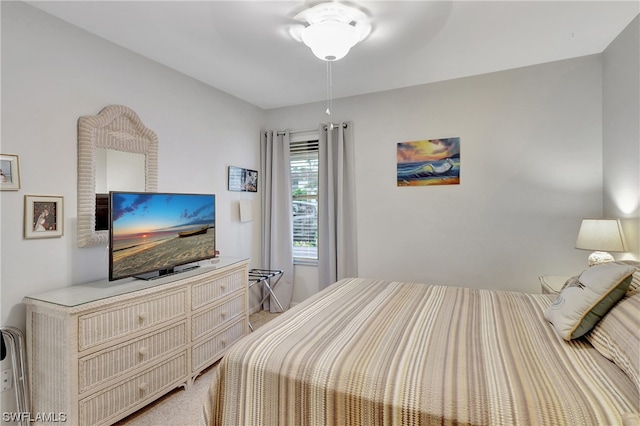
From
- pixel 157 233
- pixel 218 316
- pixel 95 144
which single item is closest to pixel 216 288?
pixel 218 316

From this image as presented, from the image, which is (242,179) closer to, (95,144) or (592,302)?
(95,144)

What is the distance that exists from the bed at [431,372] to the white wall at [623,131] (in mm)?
1244

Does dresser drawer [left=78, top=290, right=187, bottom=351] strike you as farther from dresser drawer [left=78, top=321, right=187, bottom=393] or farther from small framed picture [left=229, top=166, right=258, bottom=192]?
small framed picture [left=229, top=166, right=258, bottom=192]

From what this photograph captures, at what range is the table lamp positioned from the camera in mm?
2193

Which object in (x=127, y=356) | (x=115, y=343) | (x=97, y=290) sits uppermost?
(x=97, y=290)

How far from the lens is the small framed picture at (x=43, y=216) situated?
1.86 m

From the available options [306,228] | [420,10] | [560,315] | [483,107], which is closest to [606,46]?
[483,107]

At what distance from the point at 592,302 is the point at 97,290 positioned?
269 centimetres

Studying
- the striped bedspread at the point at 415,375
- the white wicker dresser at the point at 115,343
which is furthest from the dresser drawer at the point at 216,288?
the striped bedspread at the point at 415,375

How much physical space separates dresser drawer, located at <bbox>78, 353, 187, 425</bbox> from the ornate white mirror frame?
970mm

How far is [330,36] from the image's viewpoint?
1.93 meters

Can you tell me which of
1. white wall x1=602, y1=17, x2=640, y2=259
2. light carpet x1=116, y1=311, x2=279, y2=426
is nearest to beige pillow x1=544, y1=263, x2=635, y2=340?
white wall x1=602, y1=17, x2=640, y2=259

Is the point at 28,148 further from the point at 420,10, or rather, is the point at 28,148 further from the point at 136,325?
the point at 420,10

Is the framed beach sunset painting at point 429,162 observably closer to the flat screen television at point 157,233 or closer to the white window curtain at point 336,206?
the white window curtain at point 336,206
